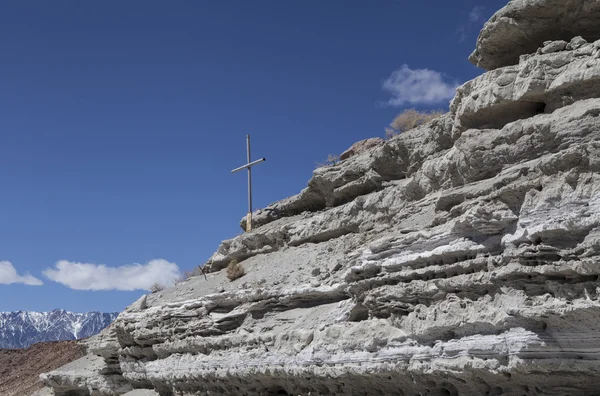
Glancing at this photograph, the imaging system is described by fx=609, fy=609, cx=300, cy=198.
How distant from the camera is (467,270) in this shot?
8.02 meters

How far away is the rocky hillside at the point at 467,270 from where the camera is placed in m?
6.96

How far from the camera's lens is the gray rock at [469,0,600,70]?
29.3ft

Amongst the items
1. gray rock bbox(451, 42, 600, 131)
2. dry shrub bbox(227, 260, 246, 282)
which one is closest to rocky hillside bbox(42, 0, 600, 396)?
gray rock bbox(451, 42, 600, 131)

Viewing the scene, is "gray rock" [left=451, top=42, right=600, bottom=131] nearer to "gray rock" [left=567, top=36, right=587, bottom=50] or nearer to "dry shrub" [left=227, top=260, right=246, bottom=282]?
"gray rock" [left=567, top=36, right=587, bottom=50]

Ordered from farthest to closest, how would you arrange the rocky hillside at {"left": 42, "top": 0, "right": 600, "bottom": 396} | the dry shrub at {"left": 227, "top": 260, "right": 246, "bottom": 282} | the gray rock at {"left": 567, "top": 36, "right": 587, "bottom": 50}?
the dry shrub at {"left": 227, "top": 260, "right": 246, "bottom": 282} < the gray rock at {"left": 567, "top": 36, "right": 587, "bottom": 50} < the rocky hillside at {"left": 42, "top": 0, "right": 600, "bottom": 396}

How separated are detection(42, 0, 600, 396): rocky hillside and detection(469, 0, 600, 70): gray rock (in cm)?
2

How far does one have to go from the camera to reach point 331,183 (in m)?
15.7

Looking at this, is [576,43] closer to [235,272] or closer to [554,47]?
[554,47]

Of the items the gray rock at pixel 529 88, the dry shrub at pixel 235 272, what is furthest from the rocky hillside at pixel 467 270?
the dry shrub at pixel 235 272

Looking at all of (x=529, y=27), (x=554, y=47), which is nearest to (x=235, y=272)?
(x=529, y=27)

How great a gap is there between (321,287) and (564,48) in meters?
5.92

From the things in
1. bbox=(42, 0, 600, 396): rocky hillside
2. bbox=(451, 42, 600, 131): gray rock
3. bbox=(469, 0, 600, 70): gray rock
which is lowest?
bbox=(42, 0, 600, 396): rocky hillside

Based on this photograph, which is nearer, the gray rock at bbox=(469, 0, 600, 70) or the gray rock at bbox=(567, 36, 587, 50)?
the gray rock at bbox=(567, 36, 587, 50)

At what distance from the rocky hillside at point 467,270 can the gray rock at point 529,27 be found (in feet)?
0.07
